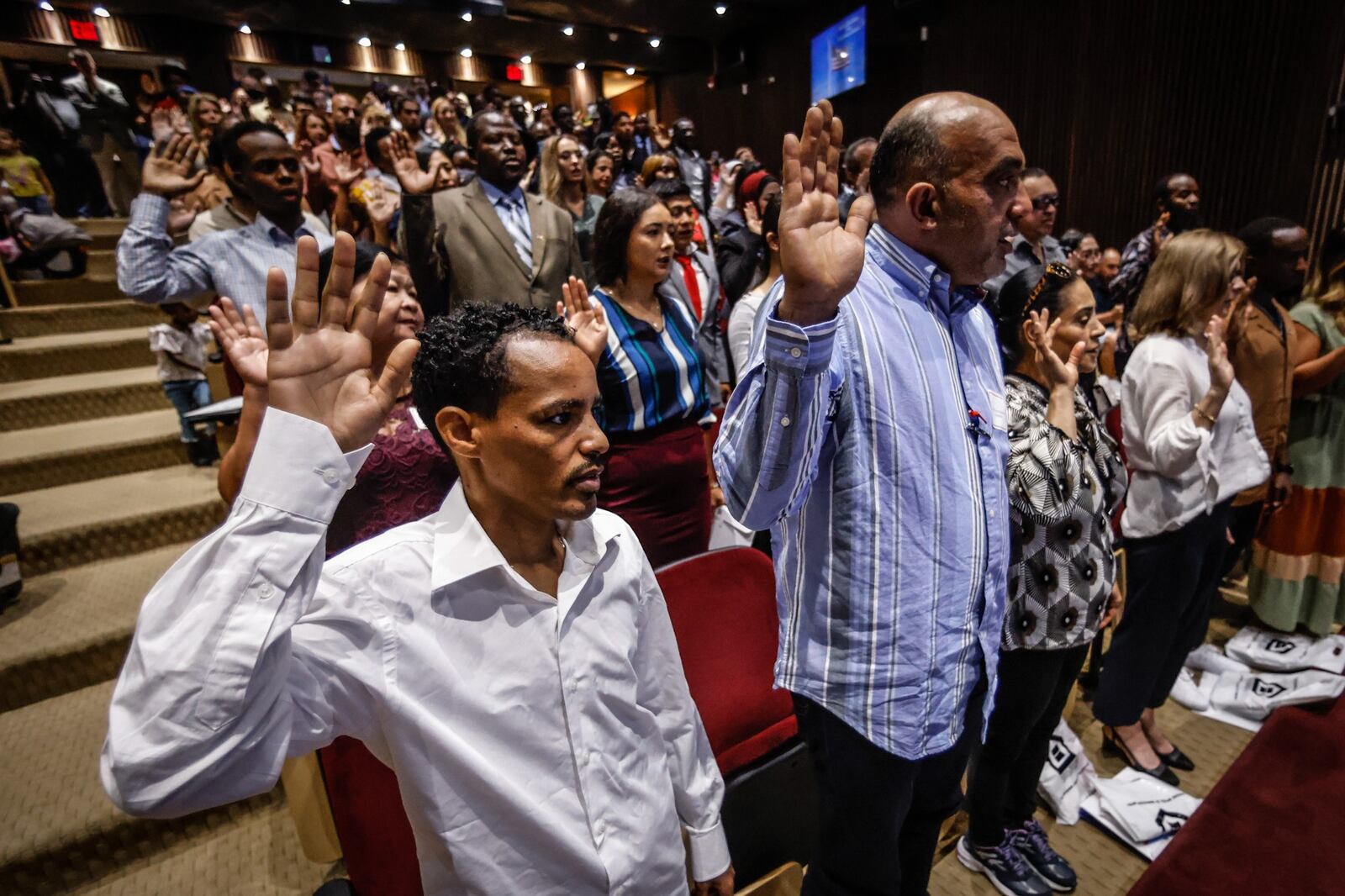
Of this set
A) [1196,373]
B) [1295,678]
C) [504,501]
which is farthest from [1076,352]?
[1295,678]

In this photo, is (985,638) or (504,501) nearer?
(504,501)

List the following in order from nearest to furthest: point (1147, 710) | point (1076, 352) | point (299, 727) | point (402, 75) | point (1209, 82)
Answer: point (299, 727)
point (1076, 352)
point (1147, 710)
point (1209, 82)
point (402, 75)

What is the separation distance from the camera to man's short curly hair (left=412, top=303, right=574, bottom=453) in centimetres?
101

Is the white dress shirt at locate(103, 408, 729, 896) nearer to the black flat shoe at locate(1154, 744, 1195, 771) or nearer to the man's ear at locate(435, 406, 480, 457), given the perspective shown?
the man's ear at locate(435, 406, 480, 457)

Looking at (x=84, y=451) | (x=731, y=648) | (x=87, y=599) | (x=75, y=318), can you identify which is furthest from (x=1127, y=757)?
(x=75, y=318)

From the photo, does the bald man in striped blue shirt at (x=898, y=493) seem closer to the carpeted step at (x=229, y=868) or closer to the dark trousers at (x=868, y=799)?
the dark trousers at (x=868, y=799)

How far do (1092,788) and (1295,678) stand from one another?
1.22 meters

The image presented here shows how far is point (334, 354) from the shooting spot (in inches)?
30.2

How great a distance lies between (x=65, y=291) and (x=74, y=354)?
1252mm

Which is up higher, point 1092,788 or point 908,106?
point 908,106

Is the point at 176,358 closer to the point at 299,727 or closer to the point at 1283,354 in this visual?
the point at 299,727

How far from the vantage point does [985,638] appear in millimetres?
1192

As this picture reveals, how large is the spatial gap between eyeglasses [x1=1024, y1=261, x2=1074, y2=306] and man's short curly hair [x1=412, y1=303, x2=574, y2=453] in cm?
125

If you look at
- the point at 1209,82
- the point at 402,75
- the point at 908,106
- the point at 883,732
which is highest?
the point at 402,75
